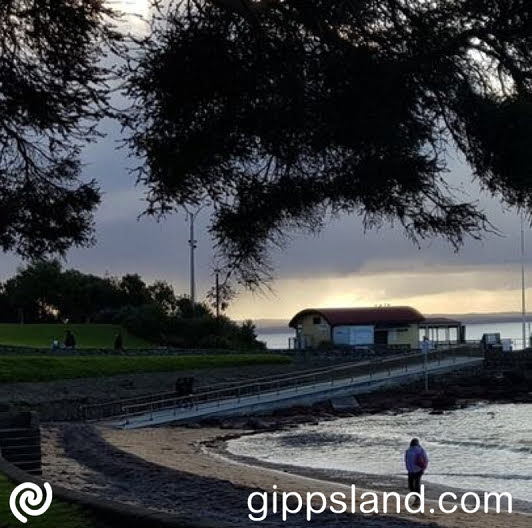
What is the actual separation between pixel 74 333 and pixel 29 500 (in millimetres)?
64504

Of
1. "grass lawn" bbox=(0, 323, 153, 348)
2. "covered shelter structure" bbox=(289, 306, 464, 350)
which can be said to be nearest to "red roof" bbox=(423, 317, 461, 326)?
"covered shelter structure" bbox=(289, 306, 464, 350)

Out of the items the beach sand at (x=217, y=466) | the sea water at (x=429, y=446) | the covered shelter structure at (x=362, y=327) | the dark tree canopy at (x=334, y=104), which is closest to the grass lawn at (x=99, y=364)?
the beach sand at (x=217, y=466)

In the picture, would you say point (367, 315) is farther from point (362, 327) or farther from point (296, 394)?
point (296, 394)

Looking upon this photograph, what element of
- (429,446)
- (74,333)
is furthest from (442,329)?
(429,446)

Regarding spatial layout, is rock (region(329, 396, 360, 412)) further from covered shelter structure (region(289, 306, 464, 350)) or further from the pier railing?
covered shelter structure (region(289, 306, 464, 350))

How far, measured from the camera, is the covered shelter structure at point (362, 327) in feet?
272

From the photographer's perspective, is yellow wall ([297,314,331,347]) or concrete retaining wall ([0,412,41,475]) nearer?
concrete retaining wall ([0,412,41,475])

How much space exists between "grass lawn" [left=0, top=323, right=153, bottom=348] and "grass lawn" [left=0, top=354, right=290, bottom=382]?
12723mm

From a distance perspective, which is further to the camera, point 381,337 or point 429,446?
point 381,337

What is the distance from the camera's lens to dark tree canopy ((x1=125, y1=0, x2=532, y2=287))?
21.9 ft

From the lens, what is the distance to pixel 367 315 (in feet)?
282

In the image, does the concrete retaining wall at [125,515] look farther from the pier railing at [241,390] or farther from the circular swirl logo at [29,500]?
the pier railing at [241,390]

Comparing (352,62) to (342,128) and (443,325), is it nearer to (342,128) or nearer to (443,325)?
(342,128)

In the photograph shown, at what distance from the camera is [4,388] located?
44.4 metres
